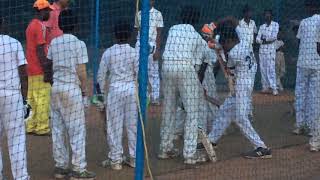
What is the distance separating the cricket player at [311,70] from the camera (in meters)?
8.16

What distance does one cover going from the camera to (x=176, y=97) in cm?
737

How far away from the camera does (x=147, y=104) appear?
19.0 feet

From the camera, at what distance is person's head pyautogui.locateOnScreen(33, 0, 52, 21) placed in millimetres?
8406

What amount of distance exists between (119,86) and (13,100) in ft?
4.75

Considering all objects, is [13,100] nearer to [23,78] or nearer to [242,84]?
[23,78]

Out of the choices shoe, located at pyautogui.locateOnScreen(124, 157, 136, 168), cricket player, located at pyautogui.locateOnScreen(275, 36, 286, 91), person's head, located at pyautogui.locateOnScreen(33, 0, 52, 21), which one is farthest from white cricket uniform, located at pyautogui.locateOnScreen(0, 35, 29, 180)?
cricket player, located at pyautogui.locateOnScreen(275, 36, 286, 91)

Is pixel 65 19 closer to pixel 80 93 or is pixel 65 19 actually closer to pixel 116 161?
pixel 80 93

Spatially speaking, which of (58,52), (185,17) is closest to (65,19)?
(58,52)

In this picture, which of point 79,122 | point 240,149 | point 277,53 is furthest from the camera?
point 277,53

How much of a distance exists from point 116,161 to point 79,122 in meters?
0.80

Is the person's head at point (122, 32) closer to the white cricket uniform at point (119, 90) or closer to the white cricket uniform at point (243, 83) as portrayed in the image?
the white cricket uniform at point (119, 90)

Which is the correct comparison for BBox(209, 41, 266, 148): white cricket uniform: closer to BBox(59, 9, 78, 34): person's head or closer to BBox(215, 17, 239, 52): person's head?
BBox(215, 17, 239, 52): person's head

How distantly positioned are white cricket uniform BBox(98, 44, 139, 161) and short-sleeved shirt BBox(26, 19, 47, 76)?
56.2 inches

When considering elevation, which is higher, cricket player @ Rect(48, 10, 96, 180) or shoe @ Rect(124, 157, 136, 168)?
cricket player @ Rect(48, 10, 96, 180)
